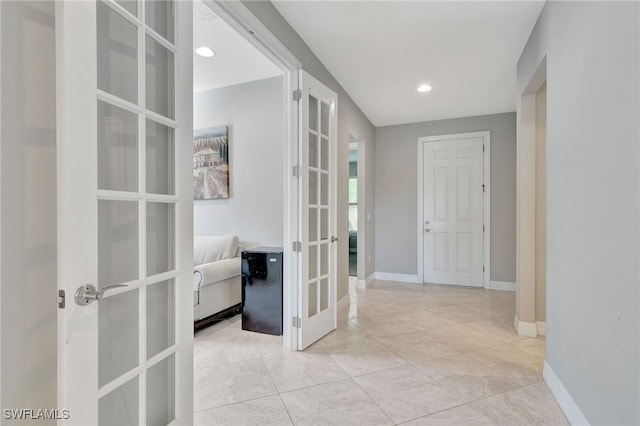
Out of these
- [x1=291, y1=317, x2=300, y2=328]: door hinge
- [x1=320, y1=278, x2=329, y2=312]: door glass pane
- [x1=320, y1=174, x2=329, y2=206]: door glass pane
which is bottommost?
[x1=291, y1=317, x2=300, y2=328]: door hinge

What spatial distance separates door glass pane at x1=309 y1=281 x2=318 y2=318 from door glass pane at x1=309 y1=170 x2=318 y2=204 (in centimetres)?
75

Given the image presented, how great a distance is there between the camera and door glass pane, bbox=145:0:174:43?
4.12 feet

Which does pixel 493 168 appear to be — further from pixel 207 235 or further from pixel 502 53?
pixel 207 235

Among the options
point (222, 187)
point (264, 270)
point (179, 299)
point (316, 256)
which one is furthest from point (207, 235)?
point (179, 299)

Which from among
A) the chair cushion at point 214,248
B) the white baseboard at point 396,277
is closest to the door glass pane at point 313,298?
the chair cushion at point 214,248

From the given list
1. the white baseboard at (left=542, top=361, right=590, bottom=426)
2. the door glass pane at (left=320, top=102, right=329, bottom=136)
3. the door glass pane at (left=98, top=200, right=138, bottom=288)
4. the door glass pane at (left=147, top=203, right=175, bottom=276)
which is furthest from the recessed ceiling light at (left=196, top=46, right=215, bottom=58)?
the white baseboard at (left=542, top=361, right=590, bottom=426)

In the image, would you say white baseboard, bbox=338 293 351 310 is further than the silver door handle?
Yes

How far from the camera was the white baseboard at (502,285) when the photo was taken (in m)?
4.48

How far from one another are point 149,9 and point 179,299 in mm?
1239

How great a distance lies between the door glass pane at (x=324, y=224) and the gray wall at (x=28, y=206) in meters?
2.12

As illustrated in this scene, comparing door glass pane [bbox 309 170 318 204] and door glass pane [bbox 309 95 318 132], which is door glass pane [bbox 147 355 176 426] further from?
door glass pane [bbox 309 95 318 132]

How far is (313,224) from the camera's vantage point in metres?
2.74

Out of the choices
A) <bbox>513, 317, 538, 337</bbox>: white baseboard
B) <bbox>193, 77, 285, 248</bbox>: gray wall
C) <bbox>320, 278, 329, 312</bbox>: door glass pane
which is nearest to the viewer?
<bbox>513, 317, 538, 337</bbox>: white baseboard

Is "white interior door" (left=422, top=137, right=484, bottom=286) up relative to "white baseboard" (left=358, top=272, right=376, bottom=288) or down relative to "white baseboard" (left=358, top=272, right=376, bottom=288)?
up
